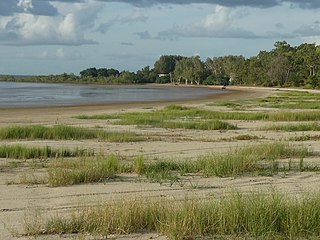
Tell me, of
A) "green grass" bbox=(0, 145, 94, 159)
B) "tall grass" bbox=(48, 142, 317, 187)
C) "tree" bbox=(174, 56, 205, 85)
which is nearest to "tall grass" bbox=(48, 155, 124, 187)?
"tall grass" bbox=(48, 142, 317, 187)

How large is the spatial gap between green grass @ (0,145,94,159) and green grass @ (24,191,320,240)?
25.7ft

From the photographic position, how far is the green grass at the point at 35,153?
15492 millimetres

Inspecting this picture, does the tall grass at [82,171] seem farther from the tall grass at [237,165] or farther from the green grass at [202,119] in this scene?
the green grass at [202,119]

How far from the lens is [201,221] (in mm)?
7418

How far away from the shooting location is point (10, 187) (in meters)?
11.1

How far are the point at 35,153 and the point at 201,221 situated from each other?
934 centimetres

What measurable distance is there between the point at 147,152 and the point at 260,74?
120 meters

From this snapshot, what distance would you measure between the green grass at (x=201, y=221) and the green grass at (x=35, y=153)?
7846 millimetres

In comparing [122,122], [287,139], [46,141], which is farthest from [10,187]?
[122,122]

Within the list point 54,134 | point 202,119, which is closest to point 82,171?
point 54,134

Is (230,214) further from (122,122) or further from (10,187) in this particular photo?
(122,122)

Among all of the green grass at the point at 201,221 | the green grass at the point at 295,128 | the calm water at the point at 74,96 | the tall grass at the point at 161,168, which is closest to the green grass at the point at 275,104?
the calm water at the point at 74,96

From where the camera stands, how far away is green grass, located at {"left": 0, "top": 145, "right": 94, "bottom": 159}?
15492 mm

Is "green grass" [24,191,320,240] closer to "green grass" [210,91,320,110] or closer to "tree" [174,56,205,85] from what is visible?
"green grass" [210,91,320,110]
